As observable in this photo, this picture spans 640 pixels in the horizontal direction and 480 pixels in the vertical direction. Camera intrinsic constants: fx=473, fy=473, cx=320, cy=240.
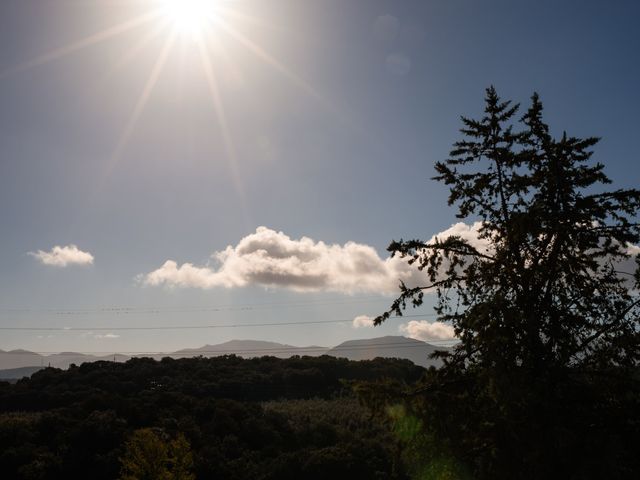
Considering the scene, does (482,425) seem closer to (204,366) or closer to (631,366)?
(631,366)

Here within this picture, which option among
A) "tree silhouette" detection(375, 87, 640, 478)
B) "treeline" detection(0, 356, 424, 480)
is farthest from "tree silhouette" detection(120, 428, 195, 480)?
"tree silhouette" detection(375, 87, 640, 478)

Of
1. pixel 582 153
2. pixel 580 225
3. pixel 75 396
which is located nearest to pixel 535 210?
pixel 580 225

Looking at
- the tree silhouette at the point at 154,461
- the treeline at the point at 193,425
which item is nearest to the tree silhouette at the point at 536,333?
the treeline at the point at 193,425

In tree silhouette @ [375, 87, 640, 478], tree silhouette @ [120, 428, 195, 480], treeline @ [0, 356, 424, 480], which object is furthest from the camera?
treeline @ [0, 356, 424, 480]

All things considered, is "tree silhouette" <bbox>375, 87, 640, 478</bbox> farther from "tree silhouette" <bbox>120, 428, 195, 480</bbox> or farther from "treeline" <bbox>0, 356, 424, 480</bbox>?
"tree silhouette" <bbox>120, 428, 195, 480</bbox>

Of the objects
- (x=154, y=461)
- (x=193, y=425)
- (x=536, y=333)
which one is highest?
(x=536, y=333)

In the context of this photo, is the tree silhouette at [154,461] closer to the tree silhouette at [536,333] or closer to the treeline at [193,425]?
the treeline at [193,425]

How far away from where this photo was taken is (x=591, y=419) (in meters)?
10.1

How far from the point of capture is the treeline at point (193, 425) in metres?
31.6

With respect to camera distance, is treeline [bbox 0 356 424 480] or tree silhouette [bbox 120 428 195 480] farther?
treeline [bbox 0 356 424 480]

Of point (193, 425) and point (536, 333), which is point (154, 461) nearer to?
point (193, 425)

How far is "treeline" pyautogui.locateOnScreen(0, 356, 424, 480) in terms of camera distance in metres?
31.6

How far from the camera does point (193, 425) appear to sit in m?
39.0

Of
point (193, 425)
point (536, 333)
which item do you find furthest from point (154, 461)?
point (536, 333)
